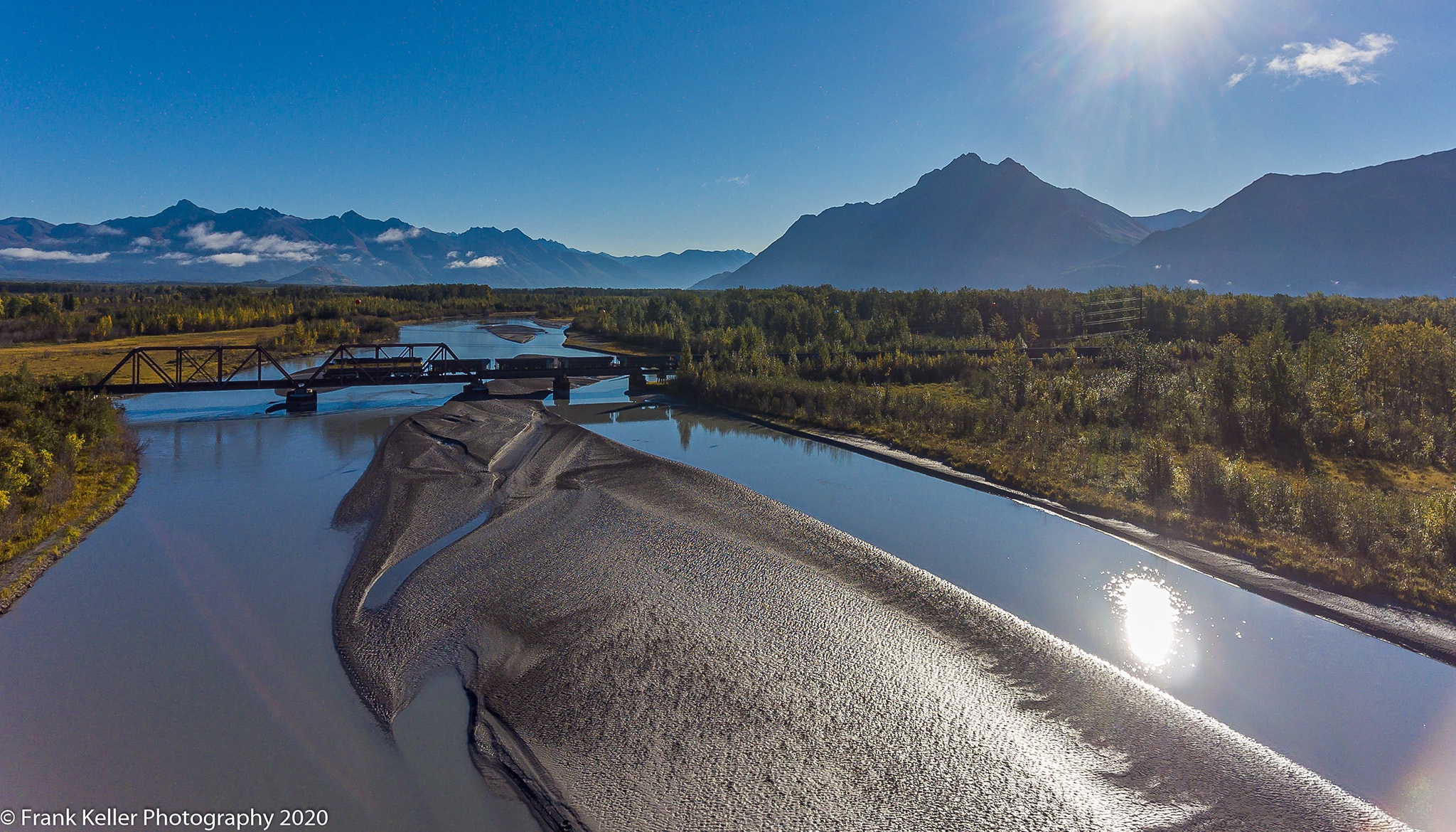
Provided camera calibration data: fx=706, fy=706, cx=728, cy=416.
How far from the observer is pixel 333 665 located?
9.59 m

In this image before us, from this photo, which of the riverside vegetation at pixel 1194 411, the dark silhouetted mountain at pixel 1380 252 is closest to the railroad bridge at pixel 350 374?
the riverside vegetation at pixel 1194 411

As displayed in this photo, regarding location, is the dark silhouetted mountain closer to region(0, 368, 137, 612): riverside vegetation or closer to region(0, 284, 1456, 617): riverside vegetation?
region(0, 284, 1456, 617): riverside vegetation

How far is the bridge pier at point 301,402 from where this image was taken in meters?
31.1

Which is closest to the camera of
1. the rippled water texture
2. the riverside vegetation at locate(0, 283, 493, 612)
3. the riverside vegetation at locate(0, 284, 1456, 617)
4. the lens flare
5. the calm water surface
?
the rippled water texture

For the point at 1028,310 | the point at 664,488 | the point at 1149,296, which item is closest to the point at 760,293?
the point at 1028,310

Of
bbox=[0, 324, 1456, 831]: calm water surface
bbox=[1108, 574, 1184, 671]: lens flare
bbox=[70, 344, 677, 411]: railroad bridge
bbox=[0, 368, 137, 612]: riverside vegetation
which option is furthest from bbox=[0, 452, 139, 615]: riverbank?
bbox=[1108, 574, 1184, 671]: lens flare

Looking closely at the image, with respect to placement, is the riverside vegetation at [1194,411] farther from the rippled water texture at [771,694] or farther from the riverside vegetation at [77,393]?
the rippled water texture at [771,694]

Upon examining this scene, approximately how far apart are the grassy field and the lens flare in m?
34.8

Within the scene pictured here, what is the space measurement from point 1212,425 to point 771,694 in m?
20.8

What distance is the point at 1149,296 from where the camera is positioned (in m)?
59.7

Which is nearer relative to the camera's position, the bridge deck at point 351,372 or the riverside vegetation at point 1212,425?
the riverside vegetation at point 1212,425

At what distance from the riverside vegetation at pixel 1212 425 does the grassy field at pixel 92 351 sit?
30.7 meters

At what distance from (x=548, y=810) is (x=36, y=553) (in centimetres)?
1285

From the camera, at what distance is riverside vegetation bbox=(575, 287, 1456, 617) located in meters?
13.1
